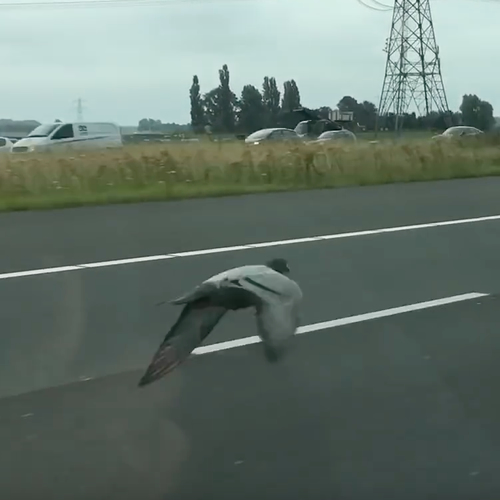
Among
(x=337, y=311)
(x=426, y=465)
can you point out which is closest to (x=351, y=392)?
(x=426, y=465)

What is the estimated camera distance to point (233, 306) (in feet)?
19.8

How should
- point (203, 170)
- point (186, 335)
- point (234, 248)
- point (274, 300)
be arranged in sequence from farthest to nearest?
point (203, 170) → point (234, 248) → point (186, 335) → point (274, 300)

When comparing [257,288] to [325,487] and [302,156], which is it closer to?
[325,487]

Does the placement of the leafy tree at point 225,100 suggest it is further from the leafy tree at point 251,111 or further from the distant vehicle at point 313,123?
the distant vehicle at point 313,123

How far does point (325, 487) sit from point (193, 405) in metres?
1.42

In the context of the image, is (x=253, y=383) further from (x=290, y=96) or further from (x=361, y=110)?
(x=361, y=110)

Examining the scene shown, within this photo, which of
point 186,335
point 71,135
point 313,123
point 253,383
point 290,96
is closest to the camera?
point 186,335

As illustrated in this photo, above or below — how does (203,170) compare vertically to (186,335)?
below

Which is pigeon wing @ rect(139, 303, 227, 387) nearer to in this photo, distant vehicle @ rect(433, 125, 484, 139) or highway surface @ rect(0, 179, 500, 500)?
highway surface @ rect(0, 179, 500, 500)

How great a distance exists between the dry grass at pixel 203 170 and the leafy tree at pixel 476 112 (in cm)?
1488

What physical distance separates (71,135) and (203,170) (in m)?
11.0

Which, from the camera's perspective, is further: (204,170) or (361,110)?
(361,110)

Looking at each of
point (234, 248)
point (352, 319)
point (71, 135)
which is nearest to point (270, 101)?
point (71, 135)

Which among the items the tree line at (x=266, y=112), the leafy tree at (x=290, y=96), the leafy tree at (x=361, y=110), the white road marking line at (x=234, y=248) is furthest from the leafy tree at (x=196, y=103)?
the white road marking line at (x=234, y=248)
